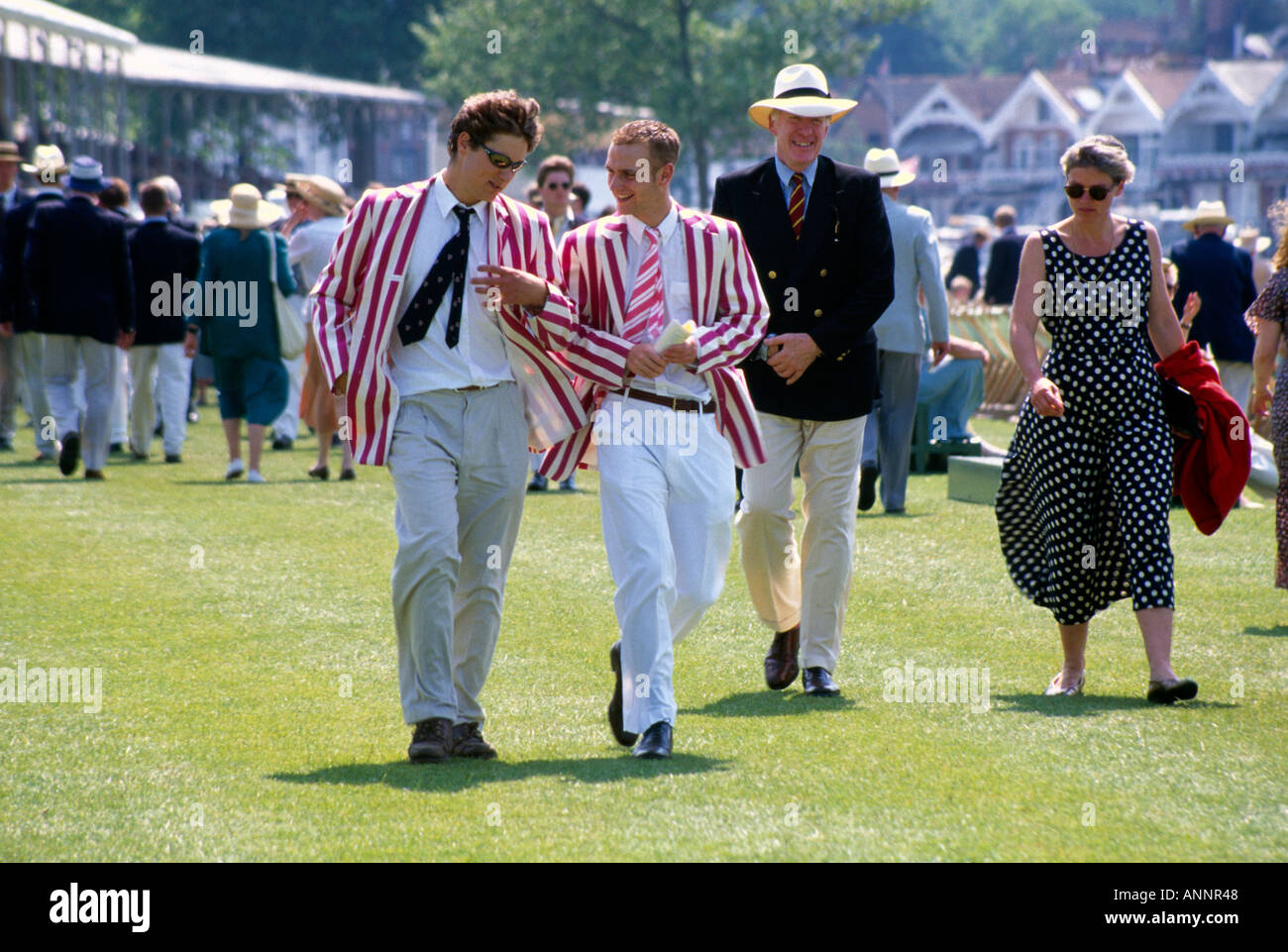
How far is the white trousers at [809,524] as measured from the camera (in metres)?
6.98

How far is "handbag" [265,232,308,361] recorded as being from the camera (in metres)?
14.1

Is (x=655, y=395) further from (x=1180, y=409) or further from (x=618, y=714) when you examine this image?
(x=1180, y=409)

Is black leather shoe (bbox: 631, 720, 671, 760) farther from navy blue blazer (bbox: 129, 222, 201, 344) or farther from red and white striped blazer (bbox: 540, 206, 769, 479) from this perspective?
navy blue blazer (bbox: 129, 222, 201, 344)

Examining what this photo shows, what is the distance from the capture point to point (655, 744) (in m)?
5.71

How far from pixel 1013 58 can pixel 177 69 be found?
120899 mm

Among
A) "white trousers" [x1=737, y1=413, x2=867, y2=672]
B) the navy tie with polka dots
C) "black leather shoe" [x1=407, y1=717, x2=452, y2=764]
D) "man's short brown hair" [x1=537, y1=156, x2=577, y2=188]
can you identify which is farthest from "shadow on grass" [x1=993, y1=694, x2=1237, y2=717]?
"man's short brown hair" [x1=537, y1=156, x2=577, y2=188]

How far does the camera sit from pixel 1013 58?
153m

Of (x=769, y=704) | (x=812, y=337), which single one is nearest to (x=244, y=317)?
(x=812, y=337)

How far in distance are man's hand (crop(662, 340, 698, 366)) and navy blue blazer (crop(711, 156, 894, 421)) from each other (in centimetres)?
117

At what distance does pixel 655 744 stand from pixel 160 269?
11.0m

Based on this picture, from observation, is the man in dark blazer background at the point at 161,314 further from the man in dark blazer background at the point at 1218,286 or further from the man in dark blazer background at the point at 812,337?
the man in dark blazer background at the point at 812,337

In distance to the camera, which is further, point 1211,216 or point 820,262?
point 1211,216

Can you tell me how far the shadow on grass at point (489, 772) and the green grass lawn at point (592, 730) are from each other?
16 millimetres

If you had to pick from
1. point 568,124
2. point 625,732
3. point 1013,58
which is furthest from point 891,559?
point 1013,58
